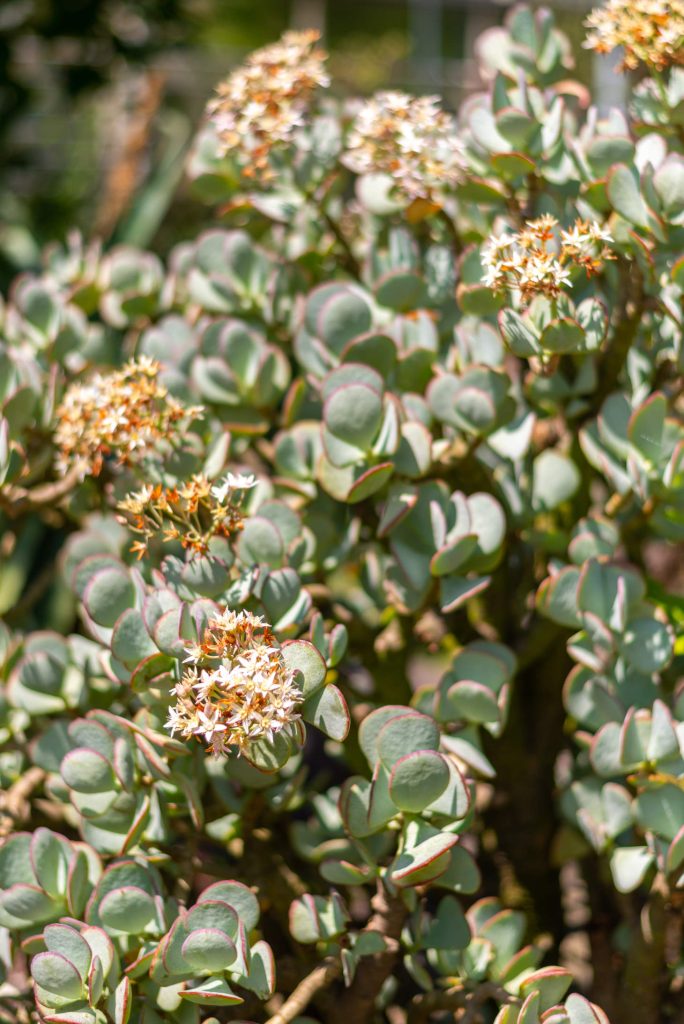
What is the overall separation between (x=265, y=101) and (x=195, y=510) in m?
0.46

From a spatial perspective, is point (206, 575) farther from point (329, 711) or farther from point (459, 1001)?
point (459, 1001)

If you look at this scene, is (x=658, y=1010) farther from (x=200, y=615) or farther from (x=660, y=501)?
(x=200, y=615)

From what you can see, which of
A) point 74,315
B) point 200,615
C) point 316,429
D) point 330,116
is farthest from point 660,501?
point 74,315

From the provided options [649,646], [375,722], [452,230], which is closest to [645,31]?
[452,230]

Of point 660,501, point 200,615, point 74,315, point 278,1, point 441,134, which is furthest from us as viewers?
point 278,1

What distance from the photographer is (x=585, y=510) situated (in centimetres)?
108

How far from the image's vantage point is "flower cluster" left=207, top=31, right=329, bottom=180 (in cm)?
103

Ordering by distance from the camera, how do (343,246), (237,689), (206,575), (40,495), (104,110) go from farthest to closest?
(104,110) < (343,246) < (40,495) < (206,575) < (237,689)

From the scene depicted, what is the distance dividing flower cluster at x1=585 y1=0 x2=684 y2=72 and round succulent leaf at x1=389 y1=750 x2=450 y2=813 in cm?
61

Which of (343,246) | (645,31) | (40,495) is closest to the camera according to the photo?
(645,31)

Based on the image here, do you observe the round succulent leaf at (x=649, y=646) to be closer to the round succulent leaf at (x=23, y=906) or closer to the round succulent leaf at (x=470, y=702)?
the round succulent leaf at (x=470, y=702)

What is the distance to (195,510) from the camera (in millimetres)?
802

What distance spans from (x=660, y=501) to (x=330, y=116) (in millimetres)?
516

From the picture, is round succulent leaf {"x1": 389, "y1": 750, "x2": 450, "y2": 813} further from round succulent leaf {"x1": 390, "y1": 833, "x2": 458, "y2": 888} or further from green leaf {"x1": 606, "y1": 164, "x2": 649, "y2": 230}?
green leaf {"x1": 606, "y1": 164, "x2": 649, "y2": 230}
